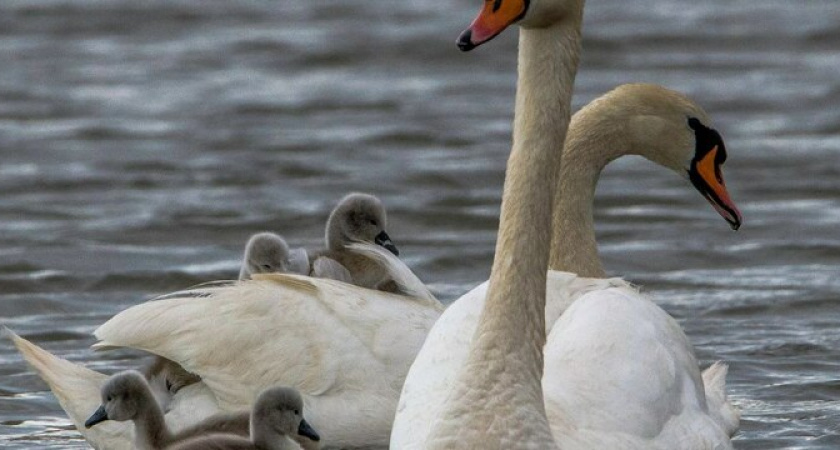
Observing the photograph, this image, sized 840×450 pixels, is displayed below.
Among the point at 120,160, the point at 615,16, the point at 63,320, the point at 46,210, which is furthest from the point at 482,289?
the point at 615,16

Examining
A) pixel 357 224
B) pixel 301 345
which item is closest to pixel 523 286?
pixel 301 345

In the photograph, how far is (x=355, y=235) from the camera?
8.04 meters

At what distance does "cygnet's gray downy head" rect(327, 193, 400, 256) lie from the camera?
26.5 feet

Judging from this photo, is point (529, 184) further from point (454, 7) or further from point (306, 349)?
point (454, 7)

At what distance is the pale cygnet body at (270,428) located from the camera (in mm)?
6246

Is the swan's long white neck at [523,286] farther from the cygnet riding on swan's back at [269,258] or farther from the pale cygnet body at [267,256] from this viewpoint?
the pale cygnet body at [267,256]

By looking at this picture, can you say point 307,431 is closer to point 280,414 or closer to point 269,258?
point 280,414

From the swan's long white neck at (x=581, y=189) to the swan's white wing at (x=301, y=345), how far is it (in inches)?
38.5

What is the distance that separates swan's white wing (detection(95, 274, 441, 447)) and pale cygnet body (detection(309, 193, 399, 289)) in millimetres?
1096

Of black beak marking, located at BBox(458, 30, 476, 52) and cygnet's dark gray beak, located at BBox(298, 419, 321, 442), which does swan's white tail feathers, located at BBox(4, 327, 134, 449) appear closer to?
cygnet's dark gray beak, located at BBox(298, 419, 321, 442)

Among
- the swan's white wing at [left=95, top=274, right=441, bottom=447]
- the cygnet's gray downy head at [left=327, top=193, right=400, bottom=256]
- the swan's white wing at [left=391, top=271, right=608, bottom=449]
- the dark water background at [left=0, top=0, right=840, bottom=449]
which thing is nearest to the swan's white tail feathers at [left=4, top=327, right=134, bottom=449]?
the swan's white wing at [left=95, top=274, right=441, bottom=447]

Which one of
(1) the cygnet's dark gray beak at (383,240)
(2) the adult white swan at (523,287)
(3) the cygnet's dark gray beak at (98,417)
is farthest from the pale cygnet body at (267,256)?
(2) the adult white swan at (523,287)

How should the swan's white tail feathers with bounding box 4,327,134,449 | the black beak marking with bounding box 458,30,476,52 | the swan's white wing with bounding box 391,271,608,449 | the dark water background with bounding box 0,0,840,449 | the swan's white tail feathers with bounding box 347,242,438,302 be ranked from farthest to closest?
1. the dark water background with bounding box 0,0,840,449
2. the swan's white tail feathers with bounding box 347,242,438,302
3. the swan's white tail feathers with bounding box 4,327,134,449
4. the swan's white wing with bounding box 391,271,608,449
5. the black beak marking with bounding box 458,30,476,52

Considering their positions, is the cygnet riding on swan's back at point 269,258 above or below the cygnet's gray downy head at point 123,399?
above
